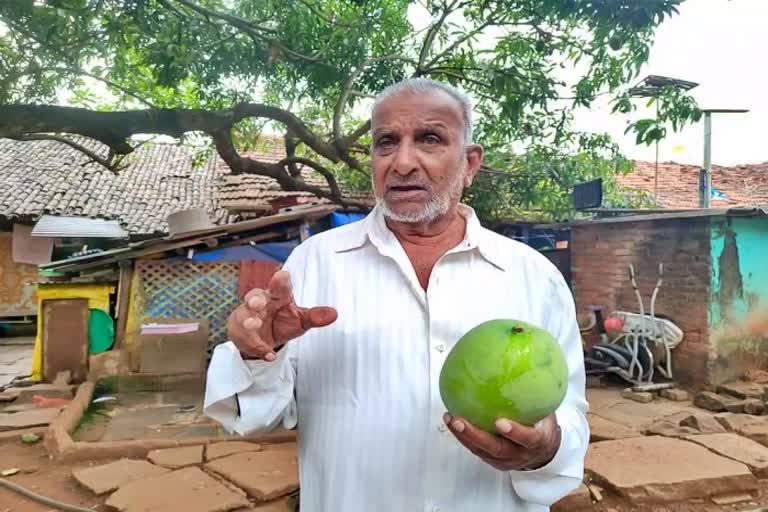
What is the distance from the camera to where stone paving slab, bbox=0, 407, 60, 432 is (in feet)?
19.9

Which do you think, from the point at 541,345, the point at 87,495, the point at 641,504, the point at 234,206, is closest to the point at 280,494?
the point at 87,495

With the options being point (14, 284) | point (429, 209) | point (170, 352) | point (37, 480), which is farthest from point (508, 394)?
point (14, 284)

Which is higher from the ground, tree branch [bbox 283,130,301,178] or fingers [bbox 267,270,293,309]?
tree branch [bbox 283,130,301,178]

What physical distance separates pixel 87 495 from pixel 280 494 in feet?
5.13

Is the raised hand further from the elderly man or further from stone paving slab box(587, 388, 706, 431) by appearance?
stone paving slab box(587, 388, 706, 431)

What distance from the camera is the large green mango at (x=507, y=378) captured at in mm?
1242

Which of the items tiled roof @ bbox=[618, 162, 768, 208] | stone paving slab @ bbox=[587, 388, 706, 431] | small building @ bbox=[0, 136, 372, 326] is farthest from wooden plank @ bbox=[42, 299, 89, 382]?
tiled roof @ bbox=[618, 162, 768, 208]

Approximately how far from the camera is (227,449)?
16.8 feet

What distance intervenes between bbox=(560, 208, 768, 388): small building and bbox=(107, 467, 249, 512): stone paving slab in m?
6.17

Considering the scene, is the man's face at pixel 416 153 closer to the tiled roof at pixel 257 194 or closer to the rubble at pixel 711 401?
the rubble at pixel 711 401

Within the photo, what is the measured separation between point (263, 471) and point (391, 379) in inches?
134

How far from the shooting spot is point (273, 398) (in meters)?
1.47

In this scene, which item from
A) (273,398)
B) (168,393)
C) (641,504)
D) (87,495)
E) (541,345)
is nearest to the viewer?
(541,345)

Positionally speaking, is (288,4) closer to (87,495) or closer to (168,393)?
(87,495)
